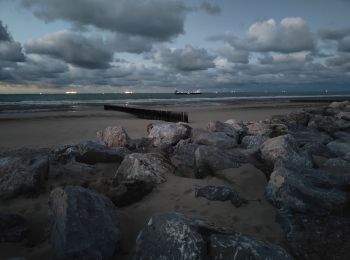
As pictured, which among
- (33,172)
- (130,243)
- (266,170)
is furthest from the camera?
(266,170)

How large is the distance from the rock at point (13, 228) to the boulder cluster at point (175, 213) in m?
0.01

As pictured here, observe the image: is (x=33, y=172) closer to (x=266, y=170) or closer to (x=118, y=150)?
(x=118, y=150)

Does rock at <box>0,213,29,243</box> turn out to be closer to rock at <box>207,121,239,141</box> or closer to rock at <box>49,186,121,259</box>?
rock at <box>49,186,121,259</box>

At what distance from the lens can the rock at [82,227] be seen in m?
3.76

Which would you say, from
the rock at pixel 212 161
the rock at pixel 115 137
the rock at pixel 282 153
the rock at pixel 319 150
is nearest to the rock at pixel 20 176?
the rock at pixel 212 161

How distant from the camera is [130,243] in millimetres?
4332

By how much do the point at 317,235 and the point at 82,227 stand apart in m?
3.18

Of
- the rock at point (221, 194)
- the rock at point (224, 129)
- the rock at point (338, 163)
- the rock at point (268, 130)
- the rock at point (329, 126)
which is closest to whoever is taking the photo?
the rock at point (221, 194)

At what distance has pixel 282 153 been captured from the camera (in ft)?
21.9

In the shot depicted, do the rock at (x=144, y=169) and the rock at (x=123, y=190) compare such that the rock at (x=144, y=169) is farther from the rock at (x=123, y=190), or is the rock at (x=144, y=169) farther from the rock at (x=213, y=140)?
the rock at (x=213, y=140)

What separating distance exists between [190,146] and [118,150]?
2.08 metres

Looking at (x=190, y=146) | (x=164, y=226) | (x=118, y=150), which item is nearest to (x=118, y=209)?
(x=164, y=226)

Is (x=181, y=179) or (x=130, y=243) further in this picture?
(x=181, y=179)

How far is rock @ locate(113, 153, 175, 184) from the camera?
623 cm
